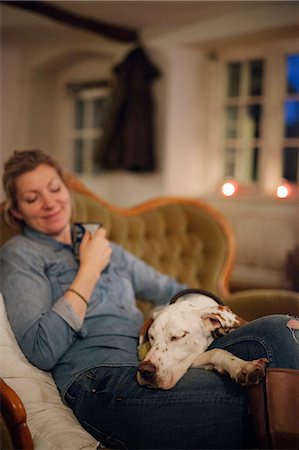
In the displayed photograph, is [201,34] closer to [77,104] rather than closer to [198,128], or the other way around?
[198,128]

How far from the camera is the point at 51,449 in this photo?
3.77 feet

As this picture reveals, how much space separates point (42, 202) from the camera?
5.29 ft

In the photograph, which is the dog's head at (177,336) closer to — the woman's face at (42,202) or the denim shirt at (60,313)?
the denim shirt at (60,313)

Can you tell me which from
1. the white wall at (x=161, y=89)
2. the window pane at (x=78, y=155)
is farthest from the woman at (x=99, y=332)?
the window pane at (x=78, y=155)

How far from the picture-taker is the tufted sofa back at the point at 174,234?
2176 mm

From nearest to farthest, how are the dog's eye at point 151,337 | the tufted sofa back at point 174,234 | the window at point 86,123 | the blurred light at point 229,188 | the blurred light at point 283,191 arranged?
the dog's eye at point 151,337 → the tufted sofa back at point 174,234 → the blurred light at point 283,191 → the blurred light at point 229,188 → the window at point 86,123

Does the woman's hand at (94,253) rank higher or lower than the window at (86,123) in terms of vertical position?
lower

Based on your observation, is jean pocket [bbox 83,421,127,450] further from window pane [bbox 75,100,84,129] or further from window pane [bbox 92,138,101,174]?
window pane [bbox 75,100,84,129]

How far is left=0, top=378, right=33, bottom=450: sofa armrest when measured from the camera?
1123mm

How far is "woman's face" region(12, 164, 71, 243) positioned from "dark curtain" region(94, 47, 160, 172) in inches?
112

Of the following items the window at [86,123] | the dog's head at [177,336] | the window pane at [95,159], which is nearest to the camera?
the dog's head at [177,336]

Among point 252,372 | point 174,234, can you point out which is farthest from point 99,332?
point 174,234

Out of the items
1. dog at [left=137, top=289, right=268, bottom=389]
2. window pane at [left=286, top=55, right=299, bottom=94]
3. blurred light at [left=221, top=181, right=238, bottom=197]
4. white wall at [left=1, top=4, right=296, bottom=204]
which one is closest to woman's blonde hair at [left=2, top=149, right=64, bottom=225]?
dog at [left=137, top=289, right=268, bottom=389]

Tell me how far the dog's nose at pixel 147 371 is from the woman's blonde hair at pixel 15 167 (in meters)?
0.68
